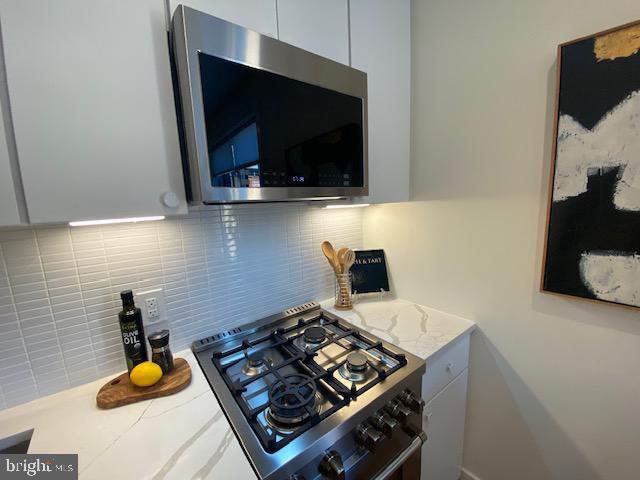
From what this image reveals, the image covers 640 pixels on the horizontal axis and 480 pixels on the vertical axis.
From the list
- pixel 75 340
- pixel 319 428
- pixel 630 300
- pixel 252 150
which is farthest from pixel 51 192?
pixel 630 300

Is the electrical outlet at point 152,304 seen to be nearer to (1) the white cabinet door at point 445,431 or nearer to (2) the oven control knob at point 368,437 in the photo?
(2) the oven control knob at point 368,437

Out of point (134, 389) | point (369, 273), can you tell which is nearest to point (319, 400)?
point (134, 389)

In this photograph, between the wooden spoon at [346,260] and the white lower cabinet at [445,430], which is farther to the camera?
the wooden spoon at [346,260]

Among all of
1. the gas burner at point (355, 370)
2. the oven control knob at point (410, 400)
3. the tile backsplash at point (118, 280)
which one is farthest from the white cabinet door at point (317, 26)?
the oven control knob at point (410, 400)

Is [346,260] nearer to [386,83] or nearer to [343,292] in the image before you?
[343,292]

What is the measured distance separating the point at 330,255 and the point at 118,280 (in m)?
0.83

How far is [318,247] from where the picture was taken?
4.51ft

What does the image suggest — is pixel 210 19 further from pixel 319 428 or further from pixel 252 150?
pixel 319 428

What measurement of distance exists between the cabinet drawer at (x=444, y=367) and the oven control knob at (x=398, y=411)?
180 mm

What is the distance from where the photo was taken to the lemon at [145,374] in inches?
31.6

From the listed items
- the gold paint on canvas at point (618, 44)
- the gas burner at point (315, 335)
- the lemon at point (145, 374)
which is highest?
the gold paint on canvas at point (618, 44)

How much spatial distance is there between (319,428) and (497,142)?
3.62 ft

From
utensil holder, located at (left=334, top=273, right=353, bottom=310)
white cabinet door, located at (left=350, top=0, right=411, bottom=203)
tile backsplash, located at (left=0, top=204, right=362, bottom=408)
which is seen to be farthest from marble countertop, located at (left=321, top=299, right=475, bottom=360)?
white cabinet door, located at (left=350, top=0, right=411, bottom=203)

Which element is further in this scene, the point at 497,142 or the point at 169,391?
the point at 497,142
